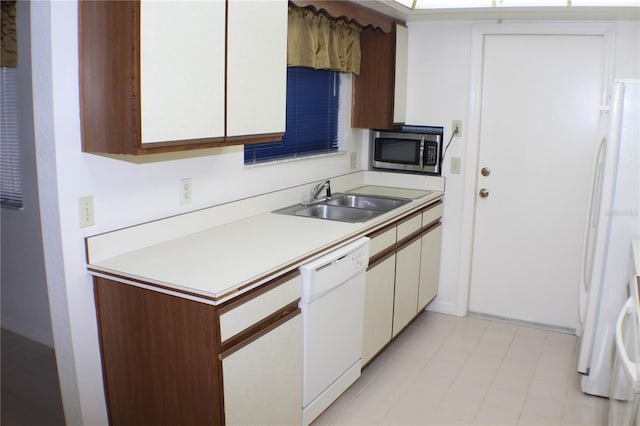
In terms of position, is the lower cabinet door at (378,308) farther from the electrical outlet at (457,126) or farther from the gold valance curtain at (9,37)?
the gold valance curtain at (9,37)

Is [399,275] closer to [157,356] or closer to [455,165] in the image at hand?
[455,165]

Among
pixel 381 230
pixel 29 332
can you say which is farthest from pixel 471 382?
pixel 29 332

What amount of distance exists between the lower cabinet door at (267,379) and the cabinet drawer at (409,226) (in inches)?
46.8

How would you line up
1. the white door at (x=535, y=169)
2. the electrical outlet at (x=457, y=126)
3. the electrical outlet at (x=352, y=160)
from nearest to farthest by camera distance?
the white door at (x=535, y=169)
the electrical outlet at (x=457, y=126)
the electrical outlet at (x=352, y=160)

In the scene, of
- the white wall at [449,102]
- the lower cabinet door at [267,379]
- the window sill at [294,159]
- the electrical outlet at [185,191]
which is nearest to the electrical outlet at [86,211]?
the electrical outlet at [185,191]

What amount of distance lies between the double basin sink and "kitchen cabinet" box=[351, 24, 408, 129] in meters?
0.58

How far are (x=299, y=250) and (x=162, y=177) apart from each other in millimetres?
674

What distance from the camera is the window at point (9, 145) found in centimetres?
332

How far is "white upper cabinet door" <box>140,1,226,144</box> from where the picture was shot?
190cm

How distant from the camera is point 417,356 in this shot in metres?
3.47

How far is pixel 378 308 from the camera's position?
310 cm

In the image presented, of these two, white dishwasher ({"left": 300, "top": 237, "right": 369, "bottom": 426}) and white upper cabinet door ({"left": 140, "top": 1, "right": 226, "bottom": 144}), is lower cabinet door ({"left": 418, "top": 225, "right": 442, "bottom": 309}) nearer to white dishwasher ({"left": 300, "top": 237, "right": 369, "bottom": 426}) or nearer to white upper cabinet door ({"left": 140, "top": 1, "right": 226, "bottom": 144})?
white dishwasher ({"left": 300, "top": 237, "right": 369, "bottom": 426})

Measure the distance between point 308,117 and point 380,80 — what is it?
1.99ft

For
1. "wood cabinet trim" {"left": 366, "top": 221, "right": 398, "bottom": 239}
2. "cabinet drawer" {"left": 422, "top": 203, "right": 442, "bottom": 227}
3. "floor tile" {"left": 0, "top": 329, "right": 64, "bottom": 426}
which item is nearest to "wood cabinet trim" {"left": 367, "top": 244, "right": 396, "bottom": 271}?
"wood cabinet trim" {"left": 366, "top": 221, "right": 398, "bottom": 239}
